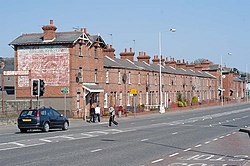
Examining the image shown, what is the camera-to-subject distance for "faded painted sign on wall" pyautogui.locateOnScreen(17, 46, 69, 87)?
2131 inches

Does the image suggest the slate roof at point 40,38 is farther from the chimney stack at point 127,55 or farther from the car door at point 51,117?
the chimney stack at point 127,55

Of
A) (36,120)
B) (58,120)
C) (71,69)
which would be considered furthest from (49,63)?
(36,120)

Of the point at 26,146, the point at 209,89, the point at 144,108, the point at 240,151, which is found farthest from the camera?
the point at 209,89

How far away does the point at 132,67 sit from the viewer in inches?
2889

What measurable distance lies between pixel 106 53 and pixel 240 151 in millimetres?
53306

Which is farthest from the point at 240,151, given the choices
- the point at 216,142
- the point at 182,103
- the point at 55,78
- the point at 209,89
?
the point at 209,89

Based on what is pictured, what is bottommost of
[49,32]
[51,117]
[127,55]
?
[51,117]

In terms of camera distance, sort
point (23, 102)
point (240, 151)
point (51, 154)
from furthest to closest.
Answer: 1. point (23, 102)
2. point (240, 151)
3. point (51, 154)

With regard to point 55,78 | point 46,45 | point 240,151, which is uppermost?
point 46,45

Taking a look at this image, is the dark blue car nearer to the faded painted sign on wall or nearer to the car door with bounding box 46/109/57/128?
the car door with bounding box 46/109/57/128

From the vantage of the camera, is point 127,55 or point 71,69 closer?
point 71,69

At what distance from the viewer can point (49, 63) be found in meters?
54.6

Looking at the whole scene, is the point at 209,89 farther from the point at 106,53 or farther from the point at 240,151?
the point at 240,151

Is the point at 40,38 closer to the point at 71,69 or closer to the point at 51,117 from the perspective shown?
the point at 71,69
